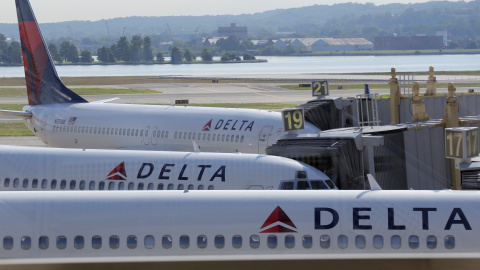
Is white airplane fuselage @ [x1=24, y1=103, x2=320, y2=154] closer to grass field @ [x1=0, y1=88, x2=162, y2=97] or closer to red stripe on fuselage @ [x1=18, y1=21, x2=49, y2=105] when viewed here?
red stripe on fuselage @ [x1=18, y1=21, x2=49, y2=105]

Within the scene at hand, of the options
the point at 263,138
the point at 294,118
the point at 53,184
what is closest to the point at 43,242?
the point at 53,184

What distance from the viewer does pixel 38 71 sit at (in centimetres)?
4481

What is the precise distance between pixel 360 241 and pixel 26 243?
22.5 ft

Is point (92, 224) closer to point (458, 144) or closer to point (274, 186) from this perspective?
point (274, 186)

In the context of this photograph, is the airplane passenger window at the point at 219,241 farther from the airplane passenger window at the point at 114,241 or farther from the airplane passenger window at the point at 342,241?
the airplane passenger window at the point at 342,241

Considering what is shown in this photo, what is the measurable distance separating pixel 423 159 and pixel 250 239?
11.7 meters

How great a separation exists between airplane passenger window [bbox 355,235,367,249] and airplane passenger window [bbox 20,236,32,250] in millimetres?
6709

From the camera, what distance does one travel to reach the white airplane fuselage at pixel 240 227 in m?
15.6

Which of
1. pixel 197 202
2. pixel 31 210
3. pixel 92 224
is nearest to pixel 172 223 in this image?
pixel 197 202

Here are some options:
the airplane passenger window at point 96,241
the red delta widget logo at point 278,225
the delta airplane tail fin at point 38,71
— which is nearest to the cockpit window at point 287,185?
the red delta widget logo at point 278,225

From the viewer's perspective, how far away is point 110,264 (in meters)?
8.80

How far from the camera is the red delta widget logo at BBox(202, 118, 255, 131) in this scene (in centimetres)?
3547

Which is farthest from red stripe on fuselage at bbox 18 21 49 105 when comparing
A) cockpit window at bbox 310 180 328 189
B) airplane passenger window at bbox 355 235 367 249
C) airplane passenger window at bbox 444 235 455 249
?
airplane passenger window at bbox 444 235 455 249

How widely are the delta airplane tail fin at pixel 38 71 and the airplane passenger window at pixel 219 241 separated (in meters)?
30.3
